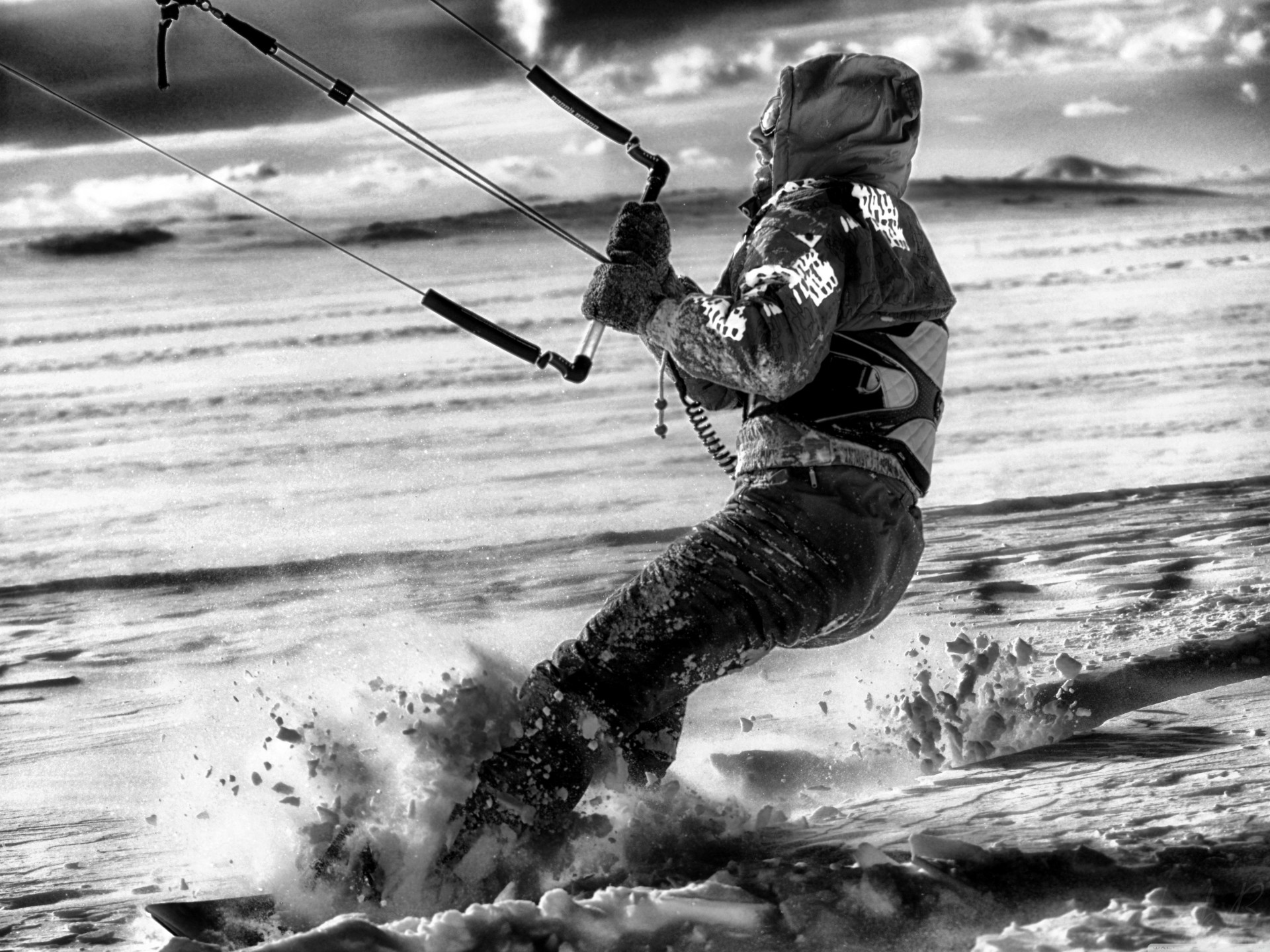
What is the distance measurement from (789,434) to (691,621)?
366 mm

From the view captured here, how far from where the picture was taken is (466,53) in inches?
555

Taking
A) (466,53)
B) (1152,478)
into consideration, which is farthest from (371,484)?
(466,53)

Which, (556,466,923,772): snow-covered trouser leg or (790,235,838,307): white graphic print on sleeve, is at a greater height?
(790,235,838,307): white graphic print on sleeve

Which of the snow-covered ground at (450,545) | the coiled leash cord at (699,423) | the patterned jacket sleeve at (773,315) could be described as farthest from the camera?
the snow-covered ground at (450,545)

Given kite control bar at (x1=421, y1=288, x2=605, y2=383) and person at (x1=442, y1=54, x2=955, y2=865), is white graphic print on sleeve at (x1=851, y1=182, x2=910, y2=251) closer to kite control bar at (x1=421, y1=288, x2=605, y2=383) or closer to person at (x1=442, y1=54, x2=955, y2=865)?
person at (x1=442, y1=54, x2=955, y2=865)

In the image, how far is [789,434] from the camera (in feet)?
8.45

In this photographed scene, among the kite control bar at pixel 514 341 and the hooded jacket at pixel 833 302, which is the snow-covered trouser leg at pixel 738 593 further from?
the kite control bar at pixel 514 341

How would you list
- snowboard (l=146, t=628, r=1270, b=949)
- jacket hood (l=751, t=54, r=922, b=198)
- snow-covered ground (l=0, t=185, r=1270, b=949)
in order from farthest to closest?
snowboard (l=146, t=628, r=1270, b=949) → snow-covered ground (l=0, t=185, r=1270, b=949) → jacket hood (l=751, t=54, r=922, b=198)

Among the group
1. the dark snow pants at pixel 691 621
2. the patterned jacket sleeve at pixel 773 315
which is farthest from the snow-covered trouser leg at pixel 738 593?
the patterned jacket sleeve at pixel 773 315

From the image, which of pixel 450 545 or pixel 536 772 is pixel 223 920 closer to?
pixel 536 772

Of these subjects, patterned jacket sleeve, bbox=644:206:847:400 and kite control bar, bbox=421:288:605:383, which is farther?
kite control bar, bbox=421:288:605:383

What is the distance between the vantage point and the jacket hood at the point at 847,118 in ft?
8.50

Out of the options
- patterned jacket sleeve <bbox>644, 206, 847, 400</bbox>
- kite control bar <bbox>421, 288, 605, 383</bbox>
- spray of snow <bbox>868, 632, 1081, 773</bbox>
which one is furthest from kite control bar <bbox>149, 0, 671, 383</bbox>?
spray of snow <bbox>868, 632, 1081, 773</bbox>

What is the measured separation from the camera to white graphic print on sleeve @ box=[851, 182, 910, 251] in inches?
99.9
